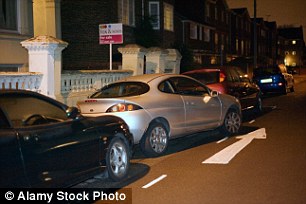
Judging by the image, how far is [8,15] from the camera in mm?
15438

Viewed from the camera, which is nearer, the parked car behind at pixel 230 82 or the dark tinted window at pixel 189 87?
the dark tinted window at pixel 189 87

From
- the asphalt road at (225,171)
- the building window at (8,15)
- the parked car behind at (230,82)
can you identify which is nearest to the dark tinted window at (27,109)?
the asphalt road at (225,171)

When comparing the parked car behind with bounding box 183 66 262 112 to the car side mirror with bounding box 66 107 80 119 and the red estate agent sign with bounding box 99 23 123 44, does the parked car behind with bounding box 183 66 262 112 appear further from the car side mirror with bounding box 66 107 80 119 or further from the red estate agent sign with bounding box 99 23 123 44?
the car side mirror with bounding box 66 107 80 119

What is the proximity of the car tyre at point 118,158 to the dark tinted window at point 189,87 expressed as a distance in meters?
2.86

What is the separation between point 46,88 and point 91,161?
5.07 meters

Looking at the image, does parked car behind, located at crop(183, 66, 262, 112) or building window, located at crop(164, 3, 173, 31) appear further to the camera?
building window, located at crop(164, 3, 173, 31)

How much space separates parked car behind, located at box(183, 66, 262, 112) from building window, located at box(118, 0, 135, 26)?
9.79 m

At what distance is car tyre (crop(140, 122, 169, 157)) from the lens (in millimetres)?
9188

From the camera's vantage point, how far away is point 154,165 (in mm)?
8539

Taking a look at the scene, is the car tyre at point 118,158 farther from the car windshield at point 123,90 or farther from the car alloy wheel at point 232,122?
the car alloy wheel at point 232,122

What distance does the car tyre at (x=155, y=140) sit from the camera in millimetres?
9188

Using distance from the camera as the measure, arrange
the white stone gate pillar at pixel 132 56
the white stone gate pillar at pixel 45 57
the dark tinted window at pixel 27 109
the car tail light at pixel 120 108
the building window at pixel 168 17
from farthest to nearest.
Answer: the building window at pixel 168 17 → the white stone gate pillar at pixel 132 56 → the white stone gate pillar at pixel 45 57 → the car tail light at pixel 120 108 → the dark tinted window at pixel 27 109

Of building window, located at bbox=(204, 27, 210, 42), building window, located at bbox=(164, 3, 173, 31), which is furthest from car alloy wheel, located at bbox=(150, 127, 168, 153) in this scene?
building window, located at bbox=(204, 27, 210, 42)

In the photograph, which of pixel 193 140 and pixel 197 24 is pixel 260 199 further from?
pixel 197 24
